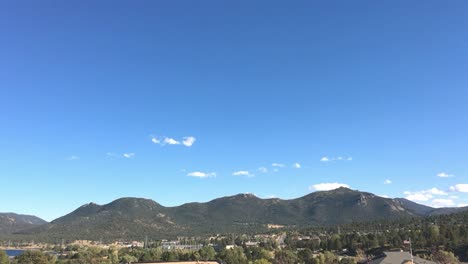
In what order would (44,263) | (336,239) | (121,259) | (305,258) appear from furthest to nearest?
(336,239), (121,259), (305,258), (44,263)

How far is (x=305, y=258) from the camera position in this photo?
129 m

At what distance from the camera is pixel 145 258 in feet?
477

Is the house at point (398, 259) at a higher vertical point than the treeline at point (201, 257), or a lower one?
higher

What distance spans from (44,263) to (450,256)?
100 meters

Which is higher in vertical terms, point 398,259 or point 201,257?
point 398,259

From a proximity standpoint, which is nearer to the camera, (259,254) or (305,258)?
(305,258)

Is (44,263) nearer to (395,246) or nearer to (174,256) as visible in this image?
(174,256)

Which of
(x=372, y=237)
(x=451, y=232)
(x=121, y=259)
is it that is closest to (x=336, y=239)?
(x=372, y=237)

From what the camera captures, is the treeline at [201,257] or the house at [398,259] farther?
the treeline at [201,257]

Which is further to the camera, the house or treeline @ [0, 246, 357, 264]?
treeline @ [0, 246, 357, 264]

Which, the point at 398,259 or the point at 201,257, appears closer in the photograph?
the point at 398,259

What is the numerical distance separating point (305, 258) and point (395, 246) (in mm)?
30859

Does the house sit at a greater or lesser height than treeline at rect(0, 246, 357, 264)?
greater

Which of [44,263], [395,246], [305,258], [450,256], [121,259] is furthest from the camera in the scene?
[121,259]
